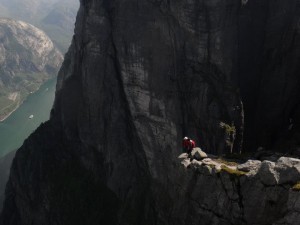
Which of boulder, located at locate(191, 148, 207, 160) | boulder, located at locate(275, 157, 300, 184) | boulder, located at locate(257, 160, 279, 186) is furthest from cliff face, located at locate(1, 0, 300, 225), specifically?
boulder, located at locate(275, 157, 300, 184)

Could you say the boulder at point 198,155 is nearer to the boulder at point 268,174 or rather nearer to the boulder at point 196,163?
the boulder at point 196,163

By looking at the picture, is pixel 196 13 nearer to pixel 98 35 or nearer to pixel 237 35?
pixel 237 35

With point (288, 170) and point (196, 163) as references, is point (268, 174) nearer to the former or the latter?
point (288, 170)

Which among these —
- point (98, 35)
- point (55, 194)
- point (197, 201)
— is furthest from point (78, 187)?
point (197, 201)

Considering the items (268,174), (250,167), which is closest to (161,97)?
(250,167)

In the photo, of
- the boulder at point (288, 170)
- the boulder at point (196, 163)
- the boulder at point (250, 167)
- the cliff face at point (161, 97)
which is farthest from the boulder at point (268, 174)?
the boulder at point (196, 163)

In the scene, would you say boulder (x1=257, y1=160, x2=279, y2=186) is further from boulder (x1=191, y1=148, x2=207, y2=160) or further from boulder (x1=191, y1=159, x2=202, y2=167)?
boulder (x1=191, y1=148, x2=207, y2=160)

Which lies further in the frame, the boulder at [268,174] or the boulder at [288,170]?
the boulder at [268,174]
